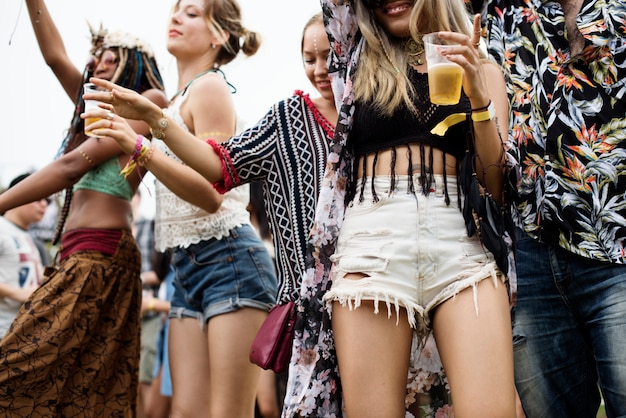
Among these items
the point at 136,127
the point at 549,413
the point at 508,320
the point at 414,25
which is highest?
the point at 414,25

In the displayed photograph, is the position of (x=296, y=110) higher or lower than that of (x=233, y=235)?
higher

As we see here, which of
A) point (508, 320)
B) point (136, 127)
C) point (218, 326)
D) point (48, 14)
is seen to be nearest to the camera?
point (508, 320)

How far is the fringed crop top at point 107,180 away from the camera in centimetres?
388

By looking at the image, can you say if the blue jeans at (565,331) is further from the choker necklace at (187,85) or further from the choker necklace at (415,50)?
the choker necklace at (187,85)

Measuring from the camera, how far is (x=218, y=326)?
3658mm

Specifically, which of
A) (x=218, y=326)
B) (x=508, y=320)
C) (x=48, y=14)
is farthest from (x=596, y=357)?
(x=48, y=14)

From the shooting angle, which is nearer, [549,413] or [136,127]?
[549,413]

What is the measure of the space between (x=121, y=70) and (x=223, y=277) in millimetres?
1247

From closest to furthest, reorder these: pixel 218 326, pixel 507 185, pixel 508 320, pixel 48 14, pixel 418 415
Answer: pixel 508 320
pixel 507 185
pixel 418 415
pixel 218 326
pixel 48 14

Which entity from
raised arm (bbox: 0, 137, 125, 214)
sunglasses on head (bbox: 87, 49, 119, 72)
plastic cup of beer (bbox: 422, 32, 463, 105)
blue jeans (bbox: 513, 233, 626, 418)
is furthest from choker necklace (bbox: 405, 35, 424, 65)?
sunglasses on head (bbox: 87, 49, 119, 72)

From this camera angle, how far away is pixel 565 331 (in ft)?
9.78

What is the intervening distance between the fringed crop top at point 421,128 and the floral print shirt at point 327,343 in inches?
3.8

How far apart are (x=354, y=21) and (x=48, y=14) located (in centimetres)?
201

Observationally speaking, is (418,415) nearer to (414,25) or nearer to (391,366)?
(391,366)
